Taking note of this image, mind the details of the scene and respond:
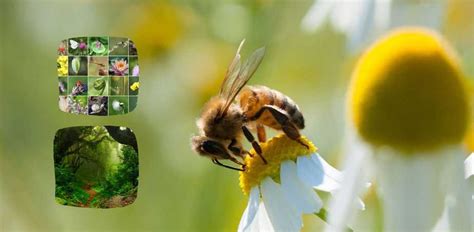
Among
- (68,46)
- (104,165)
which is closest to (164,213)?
(104,165)

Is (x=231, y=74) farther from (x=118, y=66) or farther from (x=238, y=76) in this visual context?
(x=118, y=66)

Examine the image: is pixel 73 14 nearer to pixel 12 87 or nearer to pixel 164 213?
pixel 12 87

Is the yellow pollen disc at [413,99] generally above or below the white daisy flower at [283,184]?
above

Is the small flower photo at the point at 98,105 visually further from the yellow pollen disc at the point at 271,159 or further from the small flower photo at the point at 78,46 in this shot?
the yellow pollen disc at the point at 271,159

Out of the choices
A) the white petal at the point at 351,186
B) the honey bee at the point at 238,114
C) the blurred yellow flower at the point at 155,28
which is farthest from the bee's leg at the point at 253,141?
the blurred yellow flower at the point at 155,28

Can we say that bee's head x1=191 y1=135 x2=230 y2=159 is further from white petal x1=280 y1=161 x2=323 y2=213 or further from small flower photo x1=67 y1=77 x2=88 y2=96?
small flower photo x1=67 y1=77 x2=88 y2=96

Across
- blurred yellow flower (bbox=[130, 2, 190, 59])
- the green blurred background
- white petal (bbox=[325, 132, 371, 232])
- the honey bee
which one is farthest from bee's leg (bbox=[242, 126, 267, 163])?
blurred yellow flower (bbox=[130, 2, 190, 59])
